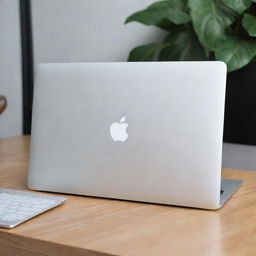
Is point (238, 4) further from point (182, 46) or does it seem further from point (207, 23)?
point (182, 46)

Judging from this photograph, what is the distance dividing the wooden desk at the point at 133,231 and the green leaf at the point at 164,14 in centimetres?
71

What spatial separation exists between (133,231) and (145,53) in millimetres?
910

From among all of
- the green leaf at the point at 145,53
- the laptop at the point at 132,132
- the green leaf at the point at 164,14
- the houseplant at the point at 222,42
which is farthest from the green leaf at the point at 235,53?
the laptop at the point at 132,132

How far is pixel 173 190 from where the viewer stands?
28.5 inches

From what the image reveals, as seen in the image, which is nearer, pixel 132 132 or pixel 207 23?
pixel 132 132

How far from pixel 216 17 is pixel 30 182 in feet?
2.37

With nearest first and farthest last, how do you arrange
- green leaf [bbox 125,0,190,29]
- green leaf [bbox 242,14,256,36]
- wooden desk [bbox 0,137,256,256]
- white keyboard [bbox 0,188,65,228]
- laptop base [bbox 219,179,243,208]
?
wooden desk [bbox 0,137,256,256], white keyboard [bbox 0,188,65,228], laptop base [bbox 219,179,243,208], green leaf [bbox 242,14,256,36], green leaf [bbox 125,0,190,29]

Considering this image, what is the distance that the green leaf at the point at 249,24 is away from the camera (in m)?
1.14

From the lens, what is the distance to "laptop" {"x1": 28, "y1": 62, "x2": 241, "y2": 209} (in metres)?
0.71

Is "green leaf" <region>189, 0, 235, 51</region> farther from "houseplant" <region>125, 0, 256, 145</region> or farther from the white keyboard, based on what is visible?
the white keyboard

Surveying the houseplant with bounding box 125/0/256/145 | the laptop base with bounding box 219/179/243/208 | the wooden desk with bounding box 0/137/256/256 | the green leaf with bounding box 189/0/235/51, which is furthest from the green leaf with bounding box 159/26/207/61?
the wooden desk with bounding box 0/137/256/256

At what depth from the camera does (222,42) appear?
1181 millimetres

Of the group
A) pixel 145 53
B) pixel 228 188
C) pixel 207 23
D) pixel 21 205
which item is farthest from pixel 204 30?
pixel 21 205

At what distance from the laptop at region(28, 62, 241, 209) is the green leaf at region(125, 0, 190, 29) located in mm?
577
